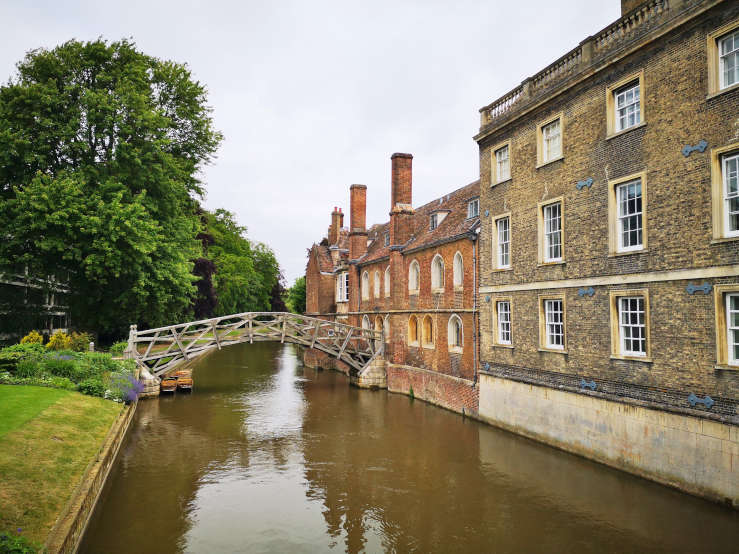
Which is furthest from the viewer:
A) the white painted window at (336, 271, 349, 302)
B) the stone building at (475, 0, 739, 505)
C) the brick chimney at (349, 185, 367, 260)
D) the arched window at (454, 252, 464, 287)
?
the white painted window at (336, 271, 349, 302)

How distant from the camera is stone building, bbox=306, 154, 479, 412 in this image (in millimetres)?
20438

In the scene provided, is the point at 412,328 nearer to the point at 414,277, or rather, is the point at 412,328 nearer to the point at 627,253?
the point at 414,277

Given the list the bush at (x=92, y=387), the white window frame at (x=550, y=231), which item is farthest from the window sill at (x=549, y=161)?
the bush at (x=92, y=387)

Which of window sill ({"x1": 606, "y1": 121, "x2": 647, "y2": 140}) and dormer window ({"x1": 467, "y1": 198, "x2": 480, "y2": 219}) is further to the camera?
dormer window ({"x1": 467, "y1": 198, "x2": 480, "y2": 219})

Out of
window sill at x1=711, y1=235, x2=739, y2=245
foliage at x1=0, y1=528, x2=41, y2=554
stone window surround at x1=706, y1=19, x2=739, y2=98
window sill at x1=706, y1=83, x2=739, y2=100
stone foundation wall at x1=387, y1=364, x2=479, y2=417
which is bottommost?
stone foundation wall at x1=387, y1=364, x2=479, y2=417

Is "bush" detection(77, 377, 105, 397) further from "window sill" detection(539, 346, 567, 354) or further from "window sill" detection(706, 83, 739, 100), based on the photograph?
"window sill" detection(706, 83, 739, 100)

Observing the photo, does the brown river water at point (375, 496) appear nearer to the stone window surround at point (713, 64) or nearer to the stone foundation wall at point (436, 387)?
the stone foundation wall at point (436, 387)

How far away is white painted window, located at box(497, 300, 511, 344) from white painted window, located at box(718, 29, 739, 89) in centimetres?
877

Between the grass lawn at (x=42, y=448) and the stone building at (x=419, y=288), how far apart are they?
12485mm

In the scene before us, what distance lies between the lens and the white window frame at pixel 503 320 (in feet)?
56.7

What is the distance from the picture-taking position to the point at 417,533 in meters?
9.76

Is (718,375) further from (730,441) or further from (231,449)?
(231,449)

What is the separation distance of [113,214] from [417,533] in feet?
59.2

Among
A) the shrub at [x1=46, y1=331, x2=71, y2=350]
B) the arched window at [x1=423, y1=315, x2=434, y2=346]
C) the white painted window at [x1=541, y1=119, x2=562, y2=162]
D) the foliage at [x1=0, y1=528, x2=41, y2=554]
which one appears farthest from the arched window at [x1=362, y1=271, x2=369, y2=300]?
the foliage at [x1=0, y1=528, x2=41, y2=554]
